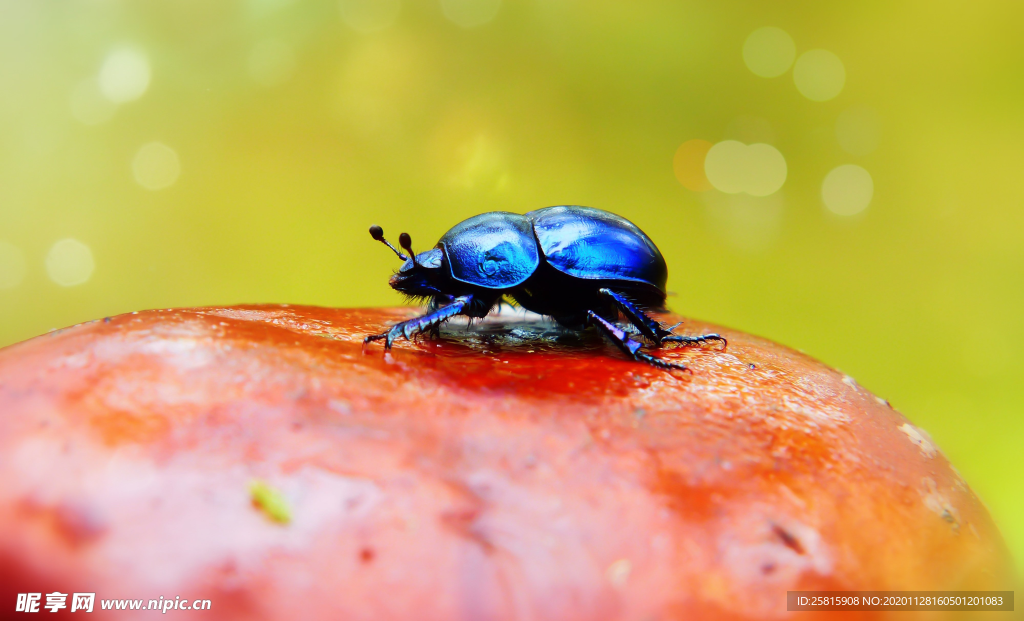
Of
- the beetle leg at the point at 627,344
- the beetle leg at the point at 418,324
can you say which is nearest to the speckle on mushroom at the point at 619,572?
the beetle leg at the point at 627,344

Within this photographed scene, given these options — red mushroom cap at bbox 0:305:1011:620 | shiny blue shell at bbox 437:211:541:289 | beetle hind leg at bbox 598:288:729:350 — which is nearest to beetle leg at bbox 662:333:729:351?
beetle hind leg at bbox 598:288:729:350

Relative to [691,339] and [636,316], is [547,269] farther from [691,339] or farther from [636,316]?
[691,339]

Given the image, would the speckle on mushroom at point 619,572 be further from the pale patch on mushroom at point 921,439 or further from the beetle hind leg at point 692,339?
the pale patch on mushroom at point 921,439

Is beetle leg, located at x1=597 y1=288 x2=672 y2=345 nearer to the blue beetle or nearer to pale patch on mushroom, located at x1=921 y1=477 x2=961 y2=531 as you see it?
the blue beetle

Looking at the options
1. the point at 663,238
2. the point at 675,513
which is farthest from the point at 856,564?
the point at 663,238

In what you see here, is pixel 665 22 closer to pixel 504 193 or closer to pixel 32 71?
pixel 504 193

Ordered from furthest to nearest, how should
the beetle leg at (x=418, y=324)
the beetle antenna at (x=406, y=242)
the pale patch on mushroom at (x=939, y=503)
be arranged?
the beetle antenna at (x=406, y=242) < the beetle leg at (x=418, y=324) < the pale patch on mushroom at (x=939, y=503)
